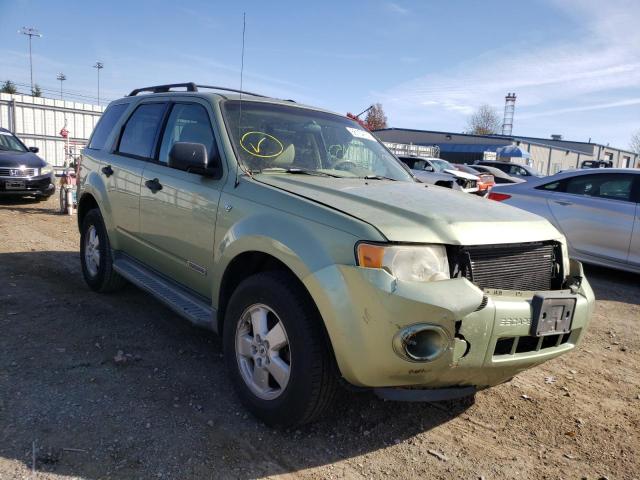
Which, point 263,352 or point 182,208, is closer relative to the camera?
point 263,352

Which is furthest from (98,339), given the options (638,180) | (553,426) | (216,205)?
(638,180)

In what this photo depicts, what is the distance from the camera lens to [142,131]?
4.50 metres

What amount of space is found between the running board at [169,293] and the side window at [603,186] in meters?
5.94

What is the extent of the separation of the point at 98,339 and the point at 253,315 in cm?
179

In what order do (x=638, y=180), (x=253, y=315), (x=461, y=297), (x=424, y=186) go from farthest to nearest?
(x=638, y=180) → (x=424, y=186) → (x=253, y=315) → (x=461, y=297)

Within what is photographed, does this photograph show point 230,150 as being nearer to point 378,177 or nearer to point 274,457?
point 378,177

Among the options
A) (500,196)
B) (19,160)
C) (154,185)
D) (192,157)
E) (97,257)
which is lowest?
(97,257)

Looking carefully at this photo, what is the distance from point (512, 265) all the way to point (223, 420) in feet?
5.99

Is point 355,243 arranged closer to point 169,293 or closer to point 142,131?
point 169,293

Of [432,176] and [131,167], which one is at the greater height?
[131,167]

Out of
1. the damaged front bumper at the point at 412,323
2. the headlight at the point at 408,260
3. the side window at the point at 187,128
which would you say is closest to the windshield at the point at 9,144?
the side window at the point at 187,128

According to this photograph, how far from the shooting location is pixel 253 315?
2.89 metres

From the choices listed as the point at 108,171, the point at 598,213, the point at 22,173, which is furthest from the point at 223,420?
the point at 22,173

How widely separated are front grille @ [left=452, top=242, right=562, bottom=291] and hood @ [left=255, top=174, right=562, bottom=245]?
0.06m
